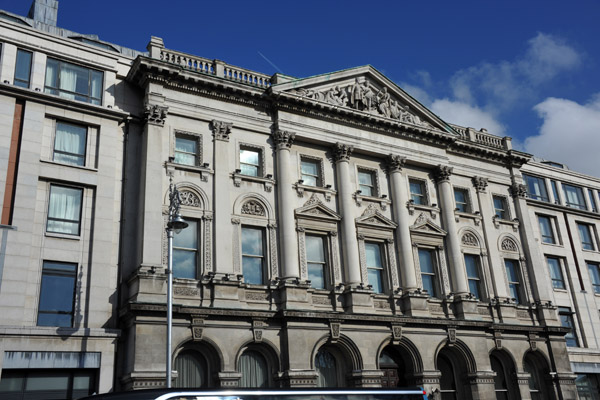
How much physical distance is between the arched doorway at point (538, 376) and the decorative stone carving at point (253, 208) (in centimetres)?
1699

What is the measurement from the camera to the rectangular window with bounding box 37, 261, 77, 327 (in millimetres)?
22516

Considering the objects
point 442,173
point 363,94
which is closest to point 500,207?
point 442,173

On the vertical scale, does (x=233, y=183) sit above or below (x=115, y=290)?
above

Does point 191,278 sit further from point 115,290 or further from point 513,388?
point 513,388

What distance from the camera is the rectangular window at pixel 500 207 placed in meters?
36.7

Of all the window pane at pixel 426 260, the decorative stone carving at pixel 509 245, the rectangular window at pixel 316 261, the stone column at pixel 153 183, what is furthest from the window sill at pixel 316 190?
the decorative stone carving at pixel 509 245

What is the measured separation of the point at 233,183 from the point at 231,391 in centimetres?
1735

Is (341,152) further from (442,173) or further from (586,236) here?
(586,236)

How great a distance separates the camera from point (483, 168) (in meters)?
36.8

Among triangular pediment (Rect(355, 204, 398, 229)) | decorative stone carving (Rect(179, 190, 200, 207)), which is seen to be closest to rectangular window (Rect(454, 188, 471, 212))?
triangular pediment (Rect(355, 204, 398, 229))

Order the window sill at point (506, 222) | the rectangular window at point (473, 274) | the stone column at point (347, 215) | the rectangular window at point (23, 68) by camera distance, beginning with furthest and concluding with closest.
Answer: the window sill at point (506, 222)
the rectangular window at point (473, 274)
the stone column at point (347, 215)
the rectangular window at point (23, 68)

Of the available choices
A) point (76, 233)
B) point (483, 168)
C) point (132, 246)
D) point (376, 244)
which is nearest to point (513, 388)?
point (376, 244)

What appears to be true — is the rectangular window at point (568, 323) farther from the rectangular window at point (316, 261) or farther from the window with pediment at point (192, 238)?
the window with pediment at point (192, 238)

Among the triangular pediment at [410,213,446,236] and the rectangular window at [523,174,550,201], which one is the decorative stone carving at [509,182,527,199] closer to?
the rectangular window at [523,174,550,201]
